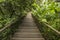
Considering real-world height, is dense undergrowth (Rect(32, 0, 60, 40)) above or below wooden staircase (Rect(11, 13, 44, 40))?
above

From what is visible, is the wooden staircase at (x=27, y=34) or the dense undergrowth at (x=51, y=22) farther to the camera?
the wooden staircase at (x=27, y=34)

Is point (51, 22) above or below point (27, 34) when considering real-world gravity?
above

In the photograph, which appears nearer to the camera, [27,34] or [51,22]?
[51,22]

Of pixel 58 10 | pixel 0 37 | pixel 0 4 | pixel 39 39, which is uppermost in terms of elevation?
pixel 0 4

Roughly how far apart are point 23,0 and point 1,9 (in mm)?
5307

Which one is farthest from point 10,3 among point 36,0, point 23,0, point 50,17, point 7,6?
point 36,0

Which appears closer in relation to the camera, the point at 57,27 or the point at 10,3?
the point at 57,27

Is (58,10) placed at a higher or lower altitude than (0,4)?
lower

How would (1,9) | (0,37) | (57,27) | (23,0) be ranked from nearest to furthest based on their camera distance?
1. (0,37)
2. (57,27)
3. (1,9)
4. (23,0)

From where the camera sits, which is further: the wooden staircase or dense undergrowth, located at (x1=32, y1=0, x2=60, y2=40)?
the wooden staircase

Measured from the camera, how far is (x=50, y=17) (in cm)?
841

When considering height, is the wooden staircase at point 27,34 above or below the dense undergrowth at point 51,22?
below

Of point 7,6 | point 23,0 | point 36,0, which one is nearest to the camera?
point 7,6

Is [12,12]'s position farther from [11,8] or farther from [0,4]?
[0,4]
